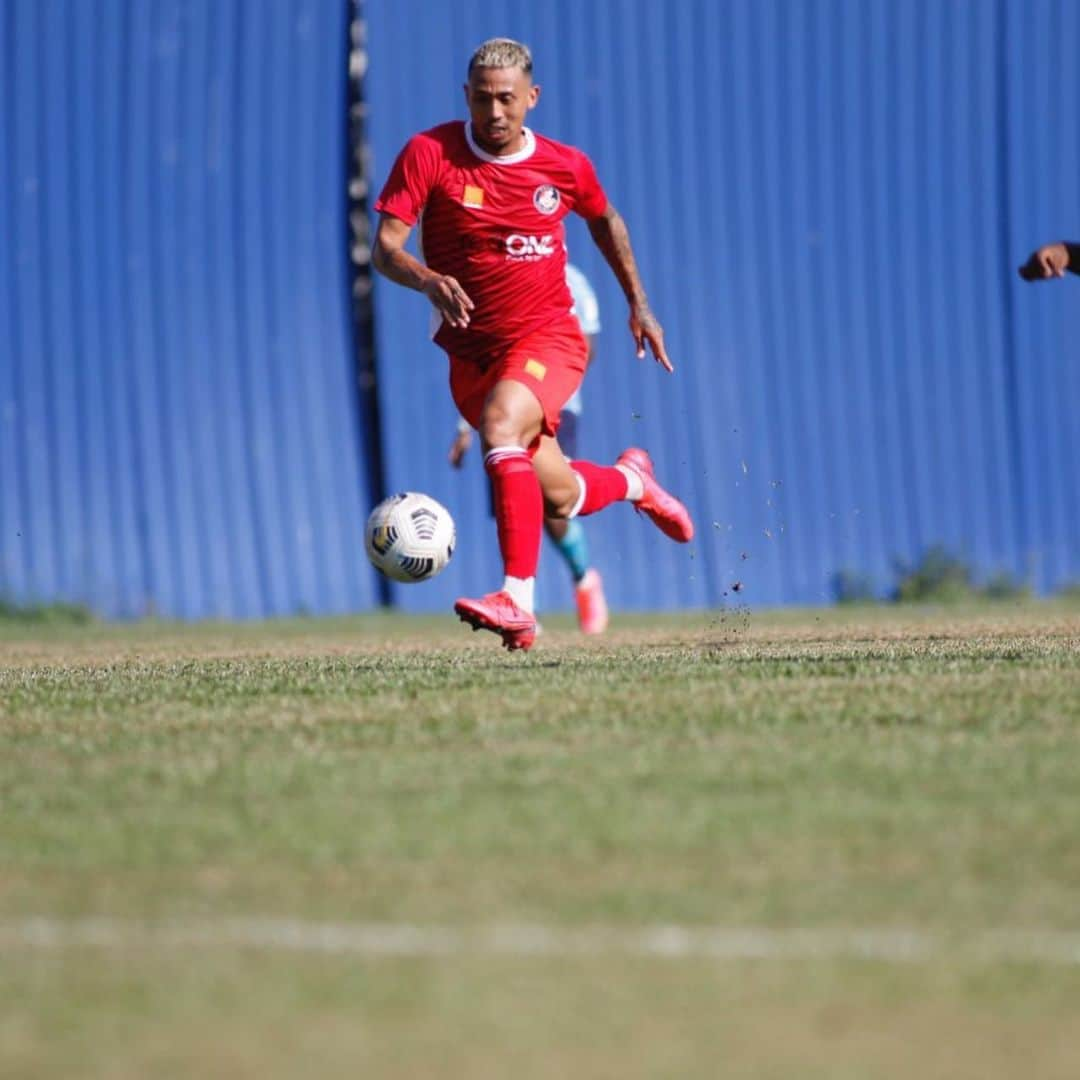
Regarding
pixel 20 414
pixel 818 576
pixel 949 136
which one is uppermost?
pixel 949 136

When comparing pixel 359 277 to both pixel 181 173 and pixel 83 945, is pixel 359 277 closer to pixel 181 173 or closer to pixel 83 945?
pixel 181 173

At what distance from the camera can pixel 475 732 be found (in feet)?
17.0

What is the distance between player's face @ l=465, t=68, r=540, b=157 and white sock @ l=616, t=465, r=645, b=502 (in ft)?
5.23

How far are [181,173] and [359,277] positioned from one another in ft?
4.47

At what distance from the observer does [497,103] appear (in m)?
7.83

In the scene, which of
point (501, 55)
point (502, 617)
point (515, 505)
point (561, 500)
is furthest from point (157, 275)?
point (502, 617)

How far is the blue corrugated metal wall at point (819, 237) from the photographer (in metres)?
14.3

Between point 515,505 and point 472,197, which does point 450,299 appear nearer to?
point 515,505

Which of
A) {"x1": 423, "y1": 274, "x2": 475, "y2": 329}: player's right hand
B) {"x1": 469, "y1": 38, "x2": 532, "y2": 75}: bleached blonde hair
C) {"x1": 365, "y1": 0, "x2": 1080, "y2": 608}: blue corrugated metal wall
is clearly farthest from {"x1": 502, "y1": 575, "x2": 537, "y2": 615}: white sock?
{"x1": 365, "y1": 0, "x2": 1080, "y2": 608}: blue corrugated metal wall

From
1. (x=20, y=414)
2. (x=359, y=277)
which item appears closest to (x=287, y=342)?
(x=359, y=277)

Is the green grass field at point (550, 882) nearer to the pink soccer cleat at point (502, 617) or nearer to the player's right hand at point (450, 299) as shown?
the pink soccer cleat at point (502, 617)

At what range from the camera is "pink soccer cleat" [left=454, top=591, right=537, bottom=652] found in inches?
280

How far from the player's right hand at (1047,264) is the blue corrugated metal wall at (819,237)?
284 inches

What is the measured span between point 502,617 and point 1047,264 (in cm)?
214
